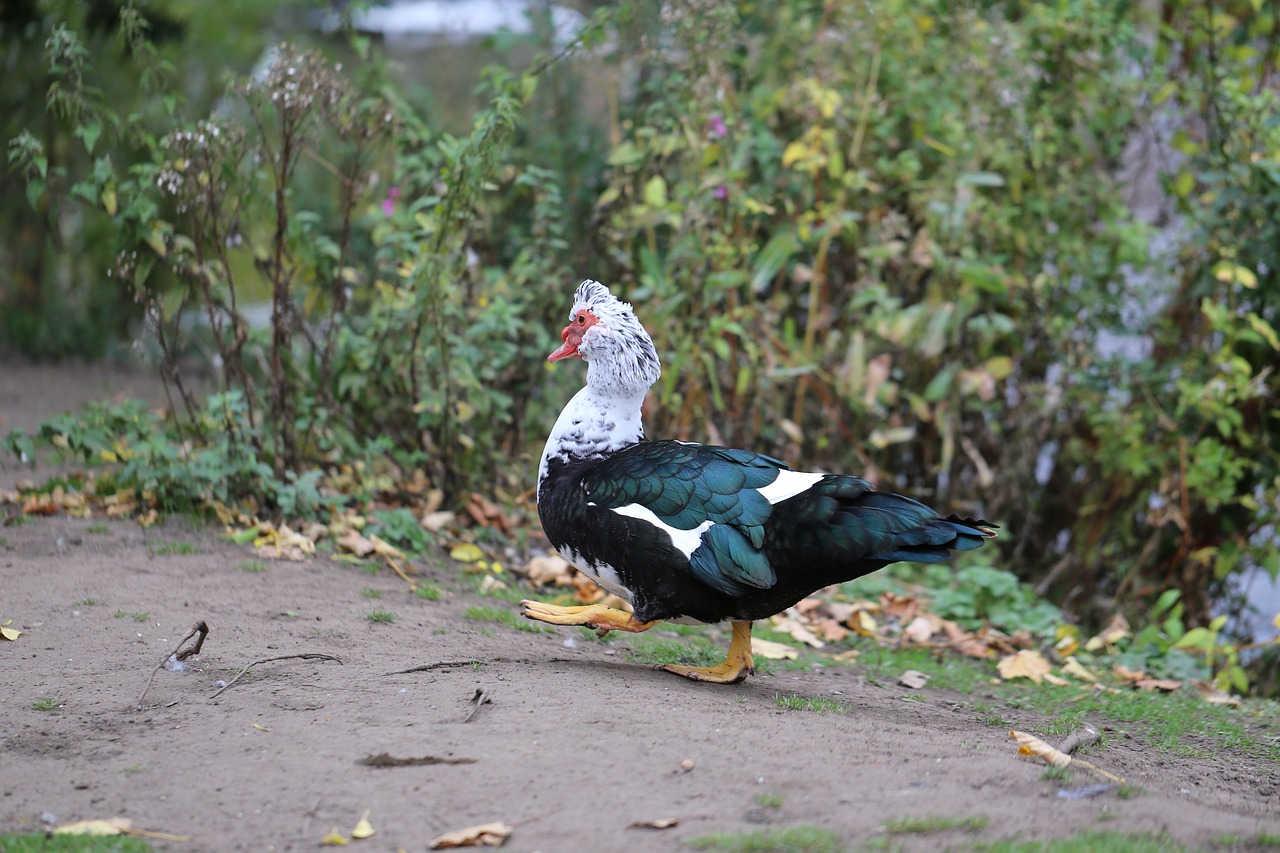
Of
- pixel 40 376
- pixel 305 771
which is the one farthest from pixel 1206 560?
pixel 40 376

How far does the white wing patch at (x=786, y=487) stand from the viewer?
4.00 m

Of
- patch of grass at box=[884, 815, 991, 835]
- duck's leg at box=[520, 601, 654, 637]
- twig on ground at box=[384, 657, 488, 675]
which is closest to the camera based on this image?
patch of grass at box=[884, 815, 991, 835]

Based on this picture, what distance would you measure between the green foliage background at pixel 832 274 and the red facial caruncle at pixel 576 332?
106cm

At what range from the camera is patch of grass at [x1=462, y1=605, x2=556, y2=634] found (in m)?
4.78

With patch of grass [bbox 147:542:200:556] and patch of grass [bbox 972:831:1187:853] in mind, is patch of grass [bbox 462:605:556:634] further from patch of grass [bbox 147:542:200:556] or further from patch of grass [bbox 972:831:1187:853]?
patch of grass [bbox 972:831:1187:853]

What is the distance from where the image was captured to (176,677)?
3758 mm

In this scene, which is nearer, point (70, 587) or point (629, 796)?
point (629, 796)

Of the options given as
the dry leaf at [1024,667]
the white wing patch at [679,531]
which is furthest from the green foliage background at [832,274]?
the white wing patch at [679,531]

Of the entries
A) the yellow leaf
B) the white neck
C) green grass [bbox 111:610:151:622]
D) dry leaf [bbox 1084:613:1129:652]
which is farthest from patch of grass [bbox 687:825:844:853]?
dry leaf [bbox 1084:613:1129:652]

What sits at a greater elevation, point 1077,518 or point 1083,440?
point 1083,440

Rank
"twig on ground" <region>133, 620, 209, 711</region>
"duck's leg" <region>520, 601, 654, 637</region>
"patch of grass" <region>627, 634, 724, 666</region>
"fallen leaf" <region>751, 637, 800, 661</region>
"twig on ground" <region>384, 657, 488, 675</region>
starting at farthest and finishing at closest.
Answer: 1. "fallen leaf" <region>751, 637, 800, 661</region>
2. "patch of grass" <region>627, 634, 724, 666</region>
3. "duck's leg" <region>520, 601, 654, 637</region>
4. "twig on ground" <region>384, 657, 488, 675</region>
5. "twig on ground" <region>133, 620, 209, 711</region>

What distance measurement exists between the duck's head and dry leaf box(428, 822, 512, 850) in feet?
6.38

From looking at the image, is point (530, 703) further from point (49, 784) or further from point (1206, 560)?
point (1206, 560)

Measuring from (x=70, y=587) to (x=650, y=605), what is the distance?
2202mm
